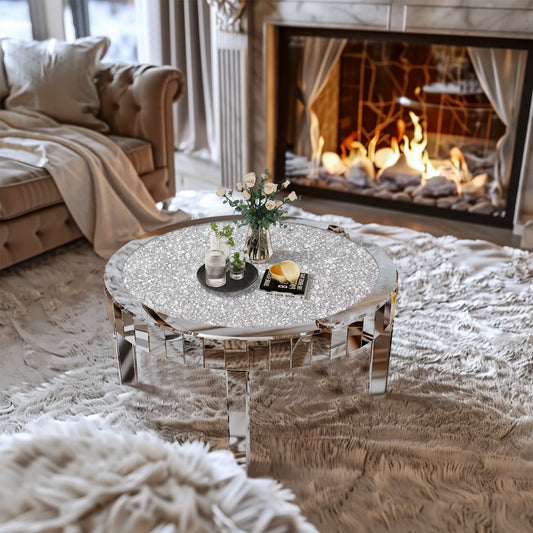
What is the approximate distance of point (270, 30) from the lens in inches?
133

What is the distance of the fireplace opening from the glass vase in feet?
5.66

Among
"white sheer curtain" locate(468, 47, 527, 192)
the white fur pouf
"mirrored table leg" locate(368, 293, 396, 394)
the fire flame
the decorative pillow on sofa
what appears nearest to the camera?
the white fur pouf

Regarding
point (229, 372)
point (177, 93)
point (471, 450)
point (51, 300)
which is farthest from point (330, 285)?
point (177, 93)

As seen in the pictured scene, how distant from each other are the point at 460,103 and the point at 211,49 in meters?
1.74

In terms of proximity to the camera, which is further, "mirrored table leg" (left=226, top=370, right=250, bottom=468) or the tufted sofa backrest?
the tufted sofa backrest

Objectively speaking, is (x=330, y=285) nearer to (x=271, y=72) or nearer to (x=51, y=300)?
(x=51, y=300)

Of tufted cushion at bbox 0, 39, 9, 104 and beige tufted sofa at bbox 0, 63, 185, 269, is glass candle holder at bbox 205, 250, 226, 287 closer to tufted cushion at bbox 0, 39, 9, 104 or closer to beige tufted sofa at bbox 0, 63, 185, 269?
beige tufted sofa at bbox 0, 63, 185, 269

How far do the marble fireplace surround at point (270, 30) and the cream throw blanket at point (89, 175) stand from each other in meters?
0.80

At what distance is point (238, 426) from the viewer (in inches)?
61.6

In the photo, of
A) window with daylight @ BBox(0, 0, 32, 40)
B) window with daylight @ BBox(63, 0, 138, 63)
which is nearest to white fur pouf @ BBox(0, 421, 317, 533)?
window with daylight @ BBox(0, 0, 32, 40)

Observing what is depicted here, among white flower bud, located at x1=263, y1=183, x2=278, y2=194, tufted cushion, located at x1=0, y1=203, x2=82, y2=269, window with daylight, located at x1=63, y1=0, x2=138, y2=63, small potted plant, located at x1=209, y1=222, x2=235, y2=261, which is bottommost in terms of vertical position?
tufted cushion, located at x1=0, y1=203, x2=82, y2=269

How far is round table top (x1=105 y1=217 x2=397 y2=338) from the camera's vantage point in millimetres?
1560

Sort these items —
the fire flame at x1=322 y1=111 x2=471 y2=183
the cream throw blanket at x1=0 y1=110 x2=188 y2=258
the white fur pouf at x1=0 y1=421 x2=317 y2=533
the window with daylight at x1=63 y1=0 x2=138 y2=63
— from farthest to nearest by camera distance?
the window with daylight at x1=63 y1=0 x2=138 y2=63
the fire flame at x1=322 y1=111 x2=471 y2=183
the cream throw blanket at x1=0 y1=110 x2=188 y2=258
the white fur pouf at x1=0 y1=421 x2=317 y2=533

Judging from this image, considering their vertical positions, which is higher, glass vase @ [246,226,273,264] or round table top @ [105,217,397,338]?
glass vase @ [246,226,273,264]
